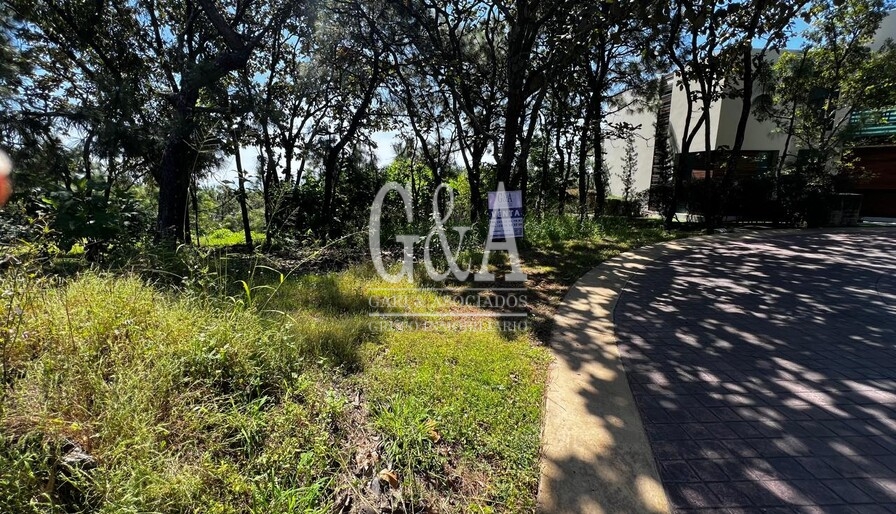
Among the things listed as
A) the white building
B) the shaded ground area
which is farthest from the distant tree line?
the shaded ground area

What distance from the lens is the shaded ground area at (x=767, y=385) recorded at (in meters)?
1.84

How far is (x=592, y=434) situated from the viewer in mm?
2174

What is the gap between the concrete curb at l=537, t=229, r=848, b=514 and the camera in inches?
68.7

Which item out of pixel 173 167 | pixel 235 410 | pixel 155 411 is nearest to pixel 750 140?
pixel 173 167

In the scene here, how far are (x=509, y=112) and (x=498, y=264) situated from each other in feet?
8.32

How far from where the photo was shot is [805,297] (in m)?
4.47

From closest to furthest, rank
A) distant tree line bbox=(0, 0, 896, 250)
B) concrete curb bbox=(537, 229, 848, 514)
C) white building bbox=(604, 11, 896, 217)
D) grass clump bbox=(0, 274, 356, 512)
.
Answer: grass clump bbox=(0, 274, 356, 512)
concrete curb bbox=(537, 229, 848, 514)
distant tree line bbox=(0, 0, 896, 250)
white building bbox=(604, 11, 896, 217)

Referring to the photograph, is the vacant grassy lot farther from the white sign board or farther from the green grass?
the white sign board

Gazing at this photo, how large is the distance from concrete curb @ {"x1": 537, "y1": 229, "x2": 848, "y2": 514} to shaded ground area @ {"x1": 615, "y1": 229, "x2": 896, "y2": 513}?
107mm

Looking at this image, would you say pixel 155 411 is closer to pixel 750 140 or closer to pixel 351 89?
pixel 351 89

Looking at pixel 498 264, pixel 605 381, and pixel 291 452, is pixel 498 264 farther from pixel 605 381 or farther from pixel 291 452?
pixel 291 452

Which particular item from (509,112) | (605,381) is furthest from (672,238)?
(605,381)

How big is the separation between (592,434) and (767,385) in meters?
1.48

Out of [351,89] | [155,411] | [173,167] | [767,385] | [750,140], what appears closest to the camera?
[155,411]
